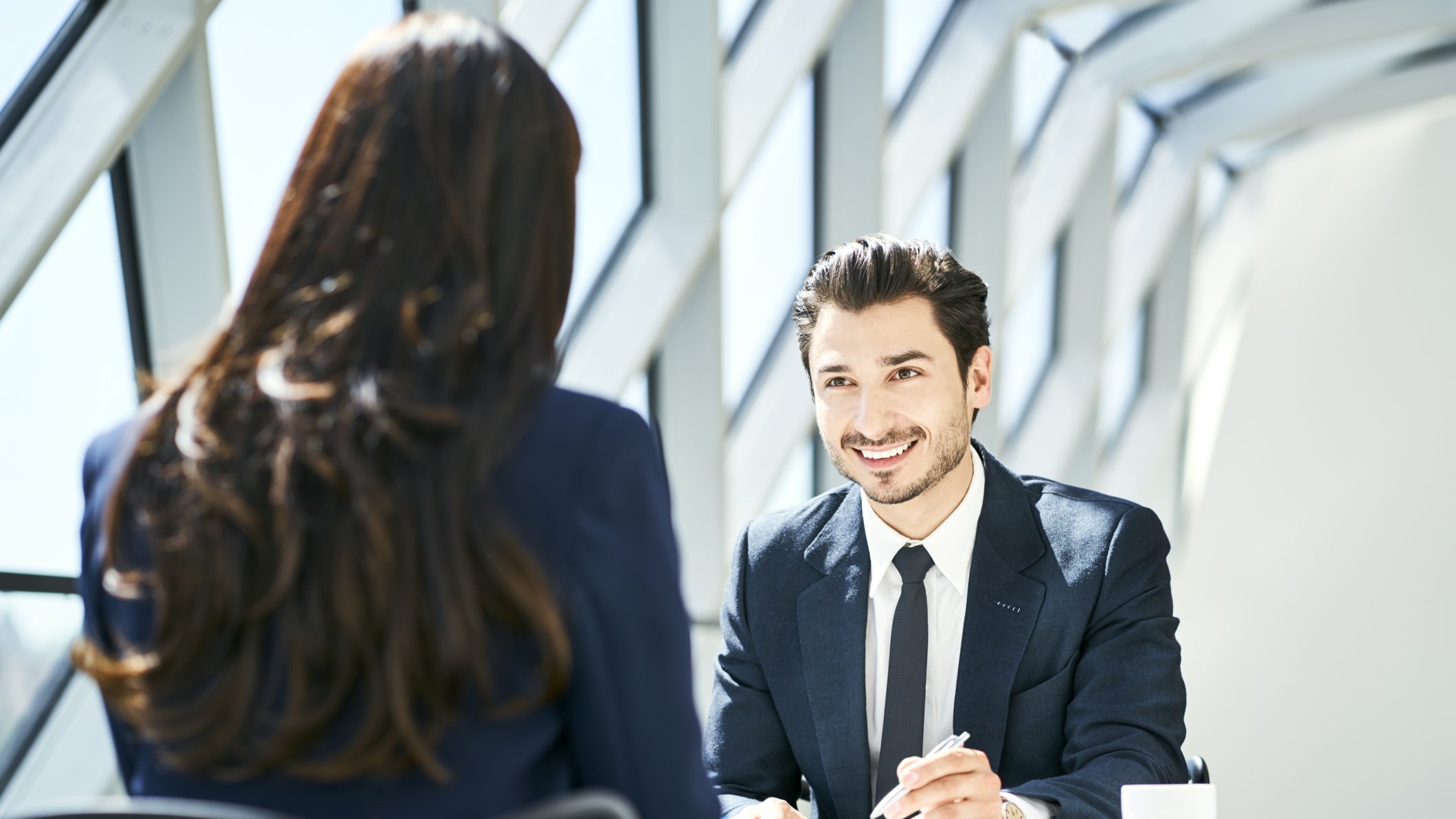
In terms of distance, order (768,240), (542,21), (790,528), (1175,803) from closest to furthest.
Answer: (1175,803) → (790,528) → (542,21) → (768,240)

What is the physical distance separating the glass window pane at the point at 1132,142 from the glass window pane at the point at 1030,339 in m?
0.84

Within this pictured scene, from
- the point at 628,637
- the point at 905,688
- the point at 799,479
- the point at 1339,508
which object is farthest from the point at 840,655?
the point at 1339,508

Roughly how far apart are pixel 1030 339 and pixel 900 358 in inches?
250

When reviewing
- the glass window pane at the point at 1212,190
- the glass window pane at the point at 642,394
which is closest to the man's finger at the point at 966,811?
the glass window pane at the point at 642,394

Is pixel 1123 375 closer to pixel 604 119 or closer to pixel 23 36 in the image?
pixel 604 119

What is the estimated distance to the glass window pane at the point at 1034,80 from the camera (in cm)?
730

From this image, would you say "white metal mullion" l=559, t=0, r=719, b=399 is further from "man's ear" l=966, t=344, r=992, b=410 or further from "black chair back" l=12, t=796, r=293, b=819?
"black chair back" l=12, t=796, r=293, b=819

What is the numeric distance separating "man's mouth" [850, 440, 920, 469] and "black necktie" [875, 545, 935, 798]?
21 cm

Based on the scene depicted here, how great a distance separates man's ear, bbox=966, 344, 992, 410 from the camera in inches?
95.0

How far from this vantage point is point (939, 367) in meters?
2.35

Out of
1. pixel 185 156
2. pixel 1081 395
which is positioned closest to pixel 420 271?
pixel 185 156

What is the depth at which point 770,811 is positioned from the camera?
192cm

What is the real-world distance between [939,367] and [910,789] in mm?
869

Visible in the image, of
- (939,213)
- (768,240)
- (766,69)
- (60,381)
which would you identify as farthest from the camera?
(939,213)
